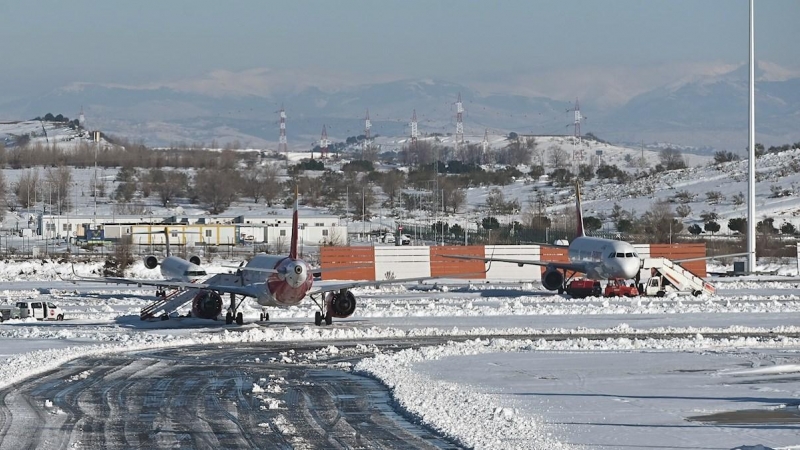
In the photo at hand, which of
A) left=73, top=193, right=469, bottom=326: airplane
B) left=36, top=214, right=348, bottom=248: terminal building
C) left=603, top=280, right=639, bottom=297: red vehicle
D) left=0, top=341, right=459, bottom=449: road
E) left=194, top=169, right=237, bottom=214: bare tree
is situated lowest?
left=0, top=341, right=459, bottom=449: road

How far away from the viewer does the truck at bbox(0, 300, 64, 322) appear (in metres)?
47.2

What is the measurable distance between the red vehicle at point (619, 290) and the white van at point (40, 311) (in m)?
25.9

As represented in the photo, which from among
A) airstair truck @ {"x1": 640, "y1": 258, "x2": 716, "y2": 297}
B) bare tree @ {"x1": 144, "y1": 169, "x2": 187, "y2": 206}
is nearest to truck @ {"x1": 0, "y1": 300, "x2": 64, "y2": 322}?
airstair truck @ {"x1": 640, "y1": 258, "x2": 716, "y2": 297}

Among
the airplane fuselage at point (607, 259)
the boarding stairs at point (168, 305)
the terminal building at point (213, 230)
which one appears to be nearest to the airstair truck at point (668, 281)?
the airplane fuselage at point (607, 259)

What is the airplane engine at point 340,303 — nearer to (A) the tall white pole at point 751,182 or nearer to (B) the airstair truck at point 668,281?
(B) the airstair truck at point 668,281

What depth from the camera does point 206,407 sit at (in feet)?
73.0

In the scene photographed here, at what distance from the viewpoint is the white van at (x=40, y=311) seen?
47125 mm

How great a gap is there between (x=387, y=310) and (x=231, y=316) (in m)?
7.91

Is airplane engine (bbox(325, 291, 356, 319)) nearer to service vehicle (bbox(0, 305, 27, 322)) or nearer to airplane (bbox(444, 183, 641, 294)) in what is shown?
airplane (bbox(444, 183, 641, 294))

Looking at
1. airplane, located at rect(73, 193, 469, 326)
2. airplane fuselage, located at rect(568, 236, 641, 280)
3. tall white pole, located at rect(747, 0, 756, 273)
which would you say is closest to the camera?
airplane, located at rect(73, 193, 469, 326)

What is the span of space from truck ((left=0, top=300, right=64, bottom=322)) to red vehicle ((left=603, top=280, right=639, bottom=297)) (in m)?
25.9

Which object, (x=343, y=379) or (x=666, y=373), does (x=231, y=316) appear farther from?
(x=666, y=373)

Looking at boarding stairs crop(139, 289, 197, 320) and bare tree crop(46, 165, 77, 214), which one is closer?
boarding stairs crop(139, 289, 197, 320)

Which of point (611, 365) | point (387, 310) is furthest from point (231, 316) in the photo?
point (611, 365)
